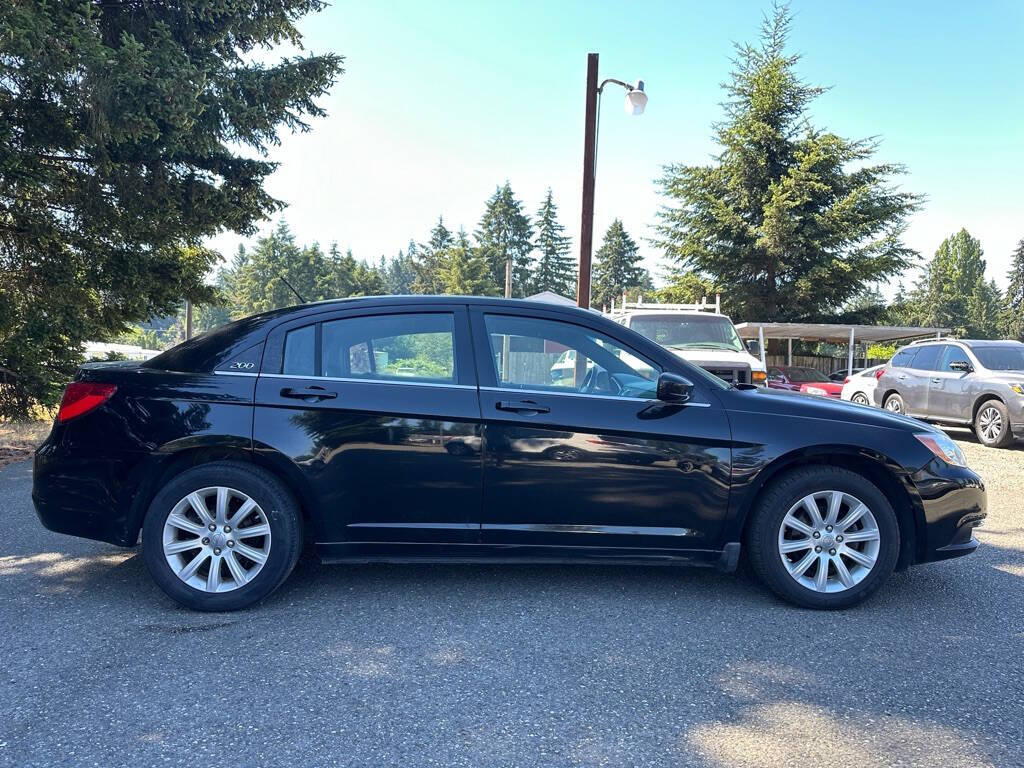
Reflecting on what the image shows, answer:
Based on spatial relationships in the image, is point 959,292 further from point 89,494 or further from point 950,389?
point 89,494

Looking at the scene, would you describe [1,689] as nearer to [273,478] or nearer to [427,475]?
[273,478]

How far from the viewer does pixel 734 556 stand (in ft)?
11.8

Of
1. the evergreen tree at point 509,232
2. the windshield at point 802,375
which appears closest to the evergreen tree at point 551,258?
the evergreen tree at point 509,232

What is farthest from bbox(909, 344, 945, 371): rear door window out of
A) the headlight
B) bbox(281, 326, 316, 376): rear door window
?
bbox(281, 326, 316, 376): rear door window

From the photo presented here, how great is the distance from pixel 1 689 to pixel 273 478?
1.38 metres

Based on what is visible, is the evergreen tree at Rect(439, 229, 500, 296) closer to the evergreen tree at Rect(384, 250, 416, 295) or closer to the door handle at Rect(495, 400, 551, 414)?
the door handle at Rect(495, 400, 551, 414)

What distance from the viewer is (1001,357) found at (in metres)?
10.6

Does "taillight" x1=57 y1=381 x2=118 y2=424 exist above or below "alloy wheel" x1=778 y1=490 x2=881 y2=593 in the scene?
above

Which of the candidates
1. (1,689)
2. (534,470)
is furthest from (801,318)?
(1,689)

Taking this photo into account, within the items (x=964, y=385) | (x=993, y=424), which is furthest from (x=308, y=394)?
(x=964, y=385)

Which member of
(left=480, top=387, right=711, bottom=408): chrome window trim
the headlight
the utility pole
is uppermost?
the utility pole

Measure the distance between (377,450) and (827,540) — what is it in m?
2.47

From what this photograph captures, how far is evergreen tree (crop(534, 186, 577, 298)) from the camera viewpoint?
73.1 meters

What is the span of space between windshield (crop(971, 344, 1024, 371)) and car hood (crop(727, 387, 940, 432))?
8.43m
